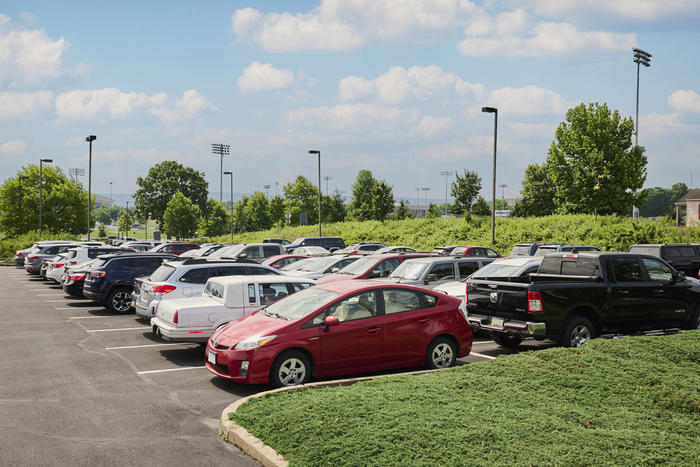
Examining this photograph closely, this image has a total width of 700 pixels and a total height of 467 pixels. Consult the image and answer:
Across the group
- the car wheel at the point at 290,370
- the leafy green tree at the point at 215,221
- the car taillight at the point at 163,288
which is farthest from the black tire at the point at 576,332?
the leafy green tree at the point at 215,221

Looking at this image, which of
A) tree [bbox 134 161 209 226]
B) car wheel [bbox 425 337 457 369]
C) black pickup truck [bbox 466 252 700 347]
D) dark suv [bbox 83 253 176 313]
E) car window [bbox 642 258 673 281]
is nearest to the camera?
car wheel [bbox 425 337 457 369]

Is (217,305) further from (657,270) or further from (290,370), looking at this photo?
(657,270)

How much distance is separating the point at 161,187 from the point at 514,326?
111196mm

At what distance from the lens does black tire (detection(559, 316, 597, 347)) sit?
10953 millimetres

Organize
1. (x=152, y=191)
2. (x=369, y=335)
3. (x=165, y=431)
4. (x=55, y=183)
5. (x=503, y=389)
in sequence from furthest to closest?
(x=152, y=191)
(x=55, y=183)
(x=369, y=335)
(x=503, y=389)
(x=165, y=431)

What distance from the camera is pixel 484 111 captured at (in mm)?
30109

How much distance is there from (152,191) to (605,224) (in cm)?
9671

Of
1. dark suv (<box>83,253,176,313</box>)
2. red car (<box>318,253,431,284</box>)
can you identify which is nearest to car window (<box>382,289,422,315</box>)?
red car (<box>318,253,431,284</box>)

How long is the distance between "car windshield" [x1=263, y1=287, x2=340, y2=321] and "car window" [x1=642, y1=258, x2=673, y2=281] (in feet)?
23.5

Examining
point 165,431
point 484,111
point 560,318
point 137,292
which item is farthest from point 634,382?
point 484,111

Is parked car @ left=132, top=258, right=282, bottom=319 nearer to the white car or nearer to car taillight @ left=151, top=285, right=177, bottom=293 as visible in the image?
car taillight @ left=151, top=285, right=177, bottom=293

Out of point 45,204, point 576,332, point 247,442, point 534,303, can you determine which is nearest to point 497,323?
point 534,303

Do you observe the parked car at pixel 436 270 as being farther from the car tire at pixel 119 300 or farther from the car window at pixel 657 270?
the car tire at pixel 119 300

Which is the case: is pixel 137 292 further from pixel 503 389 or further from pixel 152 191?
pixel 152 191
